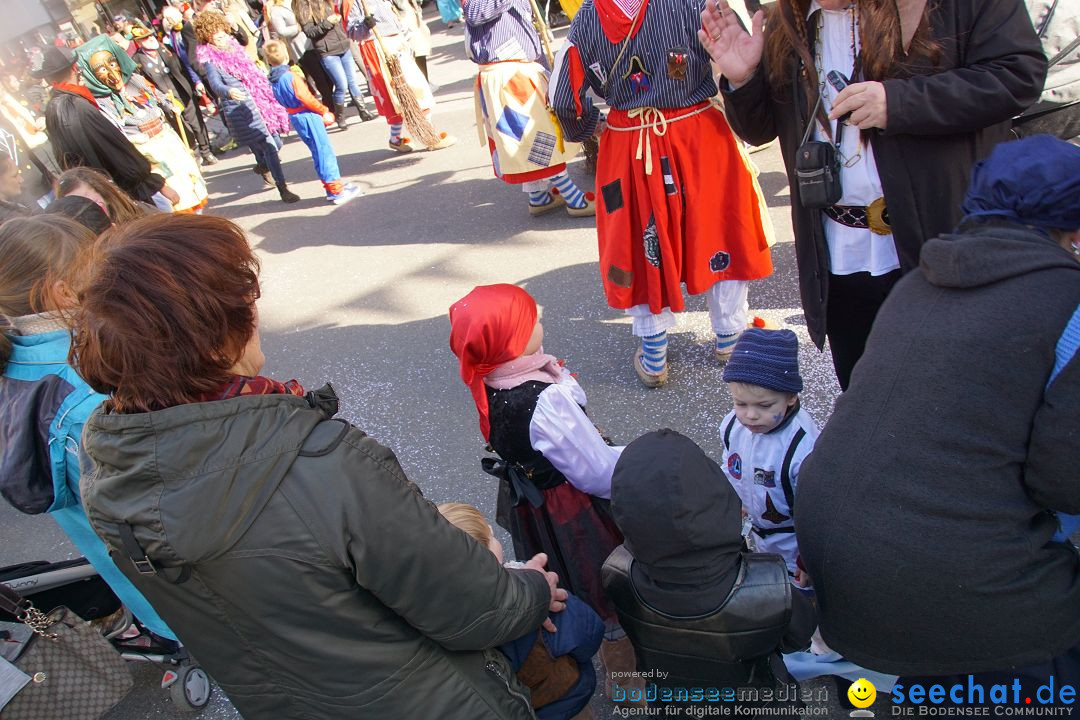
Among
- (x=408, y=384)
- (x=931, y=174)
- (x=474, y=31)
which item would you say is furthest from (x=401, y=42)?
(x=931, y=174)

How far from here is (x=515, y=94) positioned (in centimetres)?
446

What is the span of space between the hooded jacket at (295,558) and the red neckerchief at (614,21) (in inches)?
77.2

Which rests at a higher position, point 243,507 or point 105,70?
point 105,70

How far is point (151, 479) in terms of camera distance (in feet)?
3.42

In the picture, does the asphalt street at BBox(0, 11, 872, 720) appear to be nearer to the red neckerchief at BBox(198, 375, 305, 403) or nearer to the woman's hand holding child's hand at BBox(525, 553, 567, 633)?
the woman's hand holding child's hand at BBox(525, 553, 567, 633)

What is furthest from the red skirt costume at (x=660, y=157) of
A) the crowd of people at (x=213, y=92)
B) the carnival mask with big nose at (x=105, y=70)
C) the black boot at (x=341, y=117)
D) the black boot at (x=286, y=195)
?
the black boot at (x=341, y=117)

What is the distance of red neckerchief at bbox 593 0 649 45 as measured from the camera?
2590 mm

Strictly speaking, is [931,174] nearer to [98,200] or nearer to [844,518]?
[844,518]

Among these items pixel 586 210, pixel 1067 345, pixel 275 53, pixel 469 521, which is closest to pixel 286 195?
pixel 275 53

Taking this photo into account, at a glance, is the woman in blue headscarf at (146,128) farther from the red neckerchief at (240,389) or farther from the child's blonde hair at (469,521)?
the red neckerchief at (240,389)

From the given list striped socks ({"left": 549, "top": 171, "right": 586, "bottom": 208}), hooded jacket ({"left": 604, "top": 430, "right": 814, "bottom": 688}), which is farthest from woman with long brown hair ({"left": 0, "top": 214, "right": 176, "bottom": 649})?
striped socks ({"left": 549, "top": 171, "right": 586, "bottom": 208})

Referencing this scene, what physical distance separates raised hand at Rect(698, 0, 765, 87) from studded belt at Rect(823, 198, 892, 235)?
1.59 ft

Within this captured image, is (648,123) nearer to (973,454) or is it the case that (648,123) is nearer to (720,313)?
(720,313)

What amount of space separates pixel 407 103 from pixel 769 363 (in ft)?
18.7
